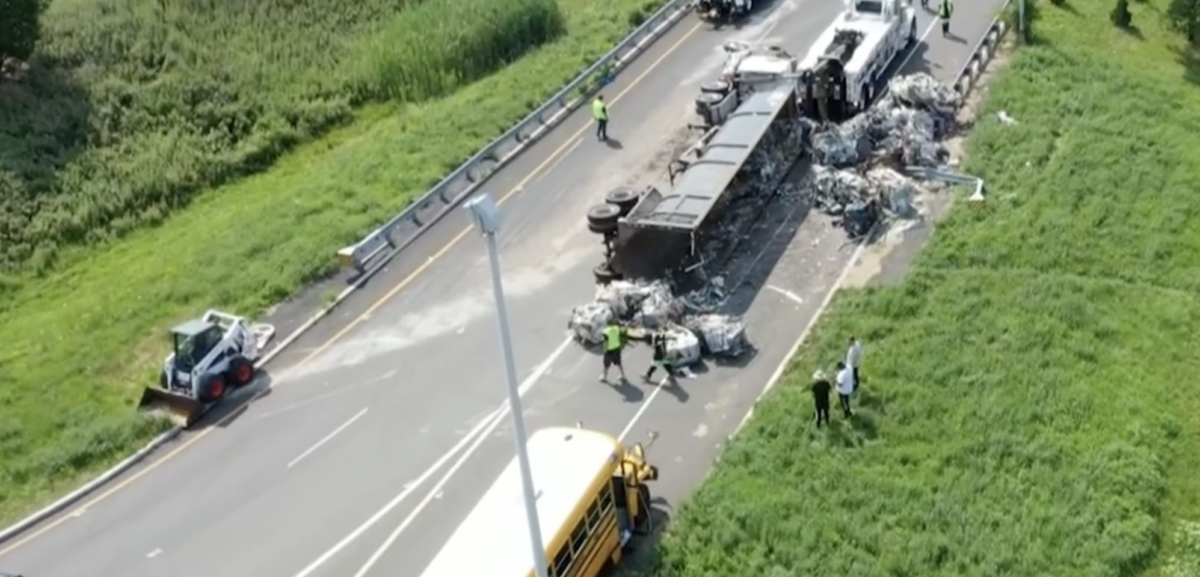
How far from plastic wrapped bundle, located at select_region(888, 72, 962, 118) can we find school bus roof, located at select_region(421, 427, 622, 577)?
1930 centimetres

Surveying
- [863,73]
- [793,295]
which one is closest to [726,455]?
[793,295]

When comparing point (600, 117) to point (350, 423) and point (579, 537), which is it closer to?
point (350, 423)

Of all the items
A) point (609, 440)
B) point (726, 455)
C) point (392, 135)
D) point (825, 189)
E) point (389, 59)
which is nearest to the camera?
point (609, 440)

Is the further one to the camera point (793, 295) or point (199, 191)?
point (199, 191)

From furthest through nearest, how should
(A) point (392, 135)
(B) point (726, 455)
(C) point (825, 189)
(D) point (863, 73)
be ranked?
(A) point (392, 135)
(D) point (863, 73)
(C) point (825, 189)
(B) point (726, 455)

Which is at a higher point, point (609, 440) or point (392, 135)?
point (609, 440)

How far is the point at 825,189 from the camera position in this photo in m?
36.1

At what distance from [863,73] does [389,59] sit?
55.3 feet

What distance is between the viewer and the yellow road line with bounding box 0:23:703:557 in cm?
2734

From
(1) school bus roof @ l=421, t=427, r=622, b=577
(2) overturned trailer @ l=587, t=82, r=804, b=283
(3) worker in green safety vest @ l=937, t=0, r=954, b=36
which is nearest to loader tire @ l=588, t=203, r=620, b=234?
(2) overturned trailer @ l=587, t=82, r=804, b=283

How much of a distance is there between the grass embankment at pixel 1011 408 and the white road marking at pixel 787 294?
1.19 metres

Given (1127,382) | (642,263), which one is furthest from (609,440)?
(1127,382)

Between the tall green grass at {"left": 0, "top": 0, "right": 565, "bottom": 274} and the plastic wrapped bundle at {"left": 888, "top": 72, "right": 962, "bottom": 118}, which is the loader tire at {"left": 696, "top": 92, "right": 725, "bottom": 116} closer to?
the plastic wrapped bundle at {"left": 888, "top": 72, "right": 962, "bottom": 118}

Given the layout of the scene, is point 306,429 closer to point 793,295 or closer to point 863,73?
point 793,295
